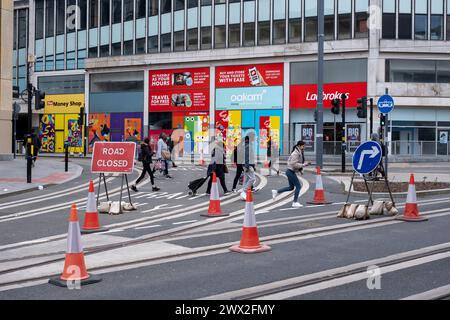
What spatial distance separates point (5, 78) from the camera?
32125 millimetres

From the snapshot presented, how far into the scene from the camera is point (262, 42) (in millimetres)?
45750

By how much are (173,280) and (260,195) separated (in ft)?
34.5

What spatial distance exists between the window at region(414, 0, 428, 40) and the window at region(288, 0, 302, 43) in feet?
27.1

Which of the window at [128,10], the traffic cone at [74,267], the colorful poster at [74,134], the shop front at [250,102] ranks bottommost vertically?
the traffic cone at [74,267]

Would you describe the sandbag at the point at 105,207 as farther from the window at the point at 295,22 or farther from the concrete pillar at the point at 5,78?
the window at the point at 295,22

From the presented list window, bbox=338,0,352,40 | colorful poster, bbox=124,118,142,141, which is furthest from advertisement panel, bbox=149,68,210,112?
window, bbox=338,0,352,40

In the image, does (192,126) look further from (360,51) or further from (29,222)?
(29,222)

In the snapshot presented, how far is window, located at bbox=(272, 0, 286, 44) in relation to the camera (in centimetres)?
4500

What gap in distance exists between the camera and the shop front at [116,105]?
50938mm

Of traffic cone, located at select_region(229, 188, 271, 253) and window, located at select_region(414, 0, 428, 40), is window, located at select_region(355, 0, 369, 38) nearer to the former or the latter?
window, located at select_region(414, 0, 428, 40)

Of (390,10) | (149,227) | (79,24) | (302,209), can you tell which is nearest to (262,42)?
(390,10)

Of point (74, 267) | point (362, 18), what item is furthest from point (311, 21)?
point (74, 267)

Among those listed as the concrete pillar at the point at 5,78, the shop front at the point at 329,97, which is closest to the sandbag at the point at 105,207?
the concrete pillar at the point at 5,78

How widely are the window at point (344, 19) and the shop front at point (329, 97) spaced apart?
1.96m
